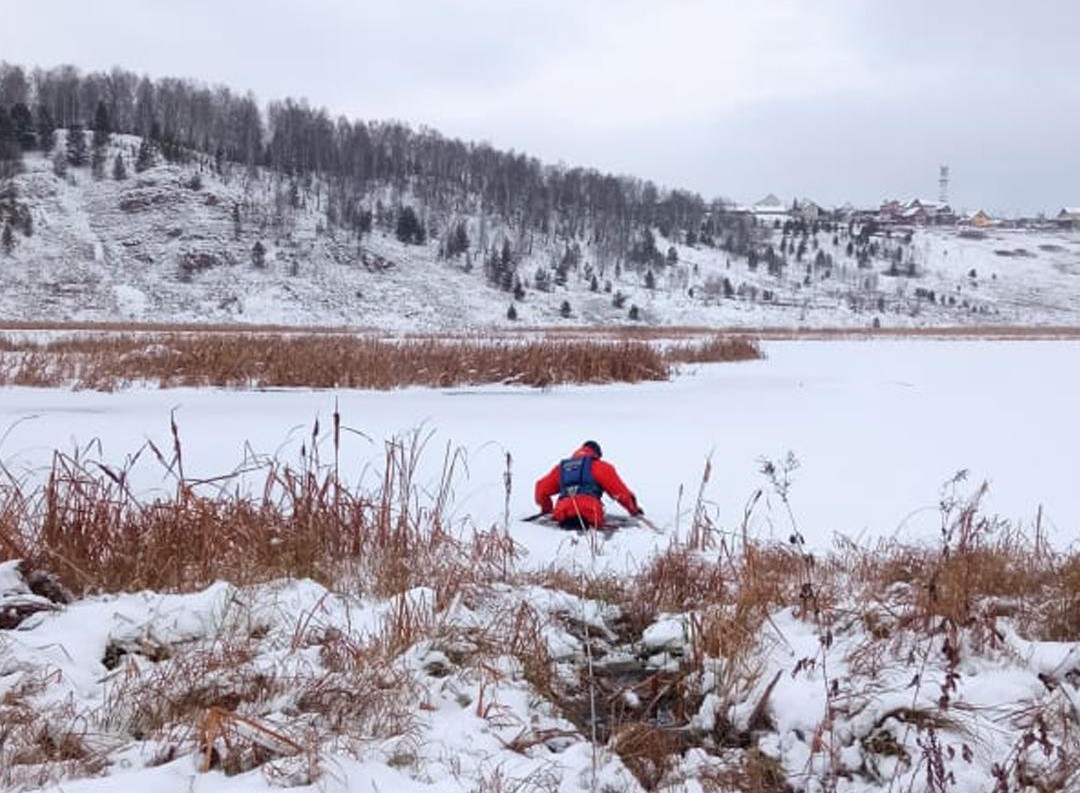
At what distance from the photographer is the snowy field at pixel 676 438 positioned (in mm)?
6469

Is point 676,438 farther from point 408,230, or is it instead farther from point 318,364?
point 408,230

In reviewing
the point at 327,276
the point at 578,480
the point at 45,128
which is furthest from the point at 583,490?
the point at 45,128

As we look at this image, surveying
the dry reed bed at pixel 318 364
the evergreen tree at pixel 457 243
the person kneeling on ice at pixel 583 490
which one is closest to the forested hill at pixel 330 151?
the evergreen tree at pixel 457 243

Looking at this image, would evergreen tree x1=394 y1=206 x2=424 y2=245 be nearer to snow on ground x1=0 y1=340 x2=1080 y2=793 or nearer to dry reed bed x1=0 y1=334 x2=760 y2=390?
dry reed bed x1=0 y1=334 x2=760 y2=390

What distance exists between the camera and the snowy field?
647cm

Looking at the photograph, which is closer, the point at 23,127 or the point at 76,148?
the point at 76,148

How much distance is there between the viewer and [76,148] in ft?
231

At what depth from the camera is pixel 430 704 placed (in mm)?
2633

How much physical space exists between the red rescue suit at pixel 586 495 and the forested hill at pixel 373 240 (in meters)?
54.6

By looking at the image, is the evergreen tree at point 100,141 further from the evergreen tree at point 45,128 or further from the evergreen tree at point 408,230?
the evergreen tree at point 408,230

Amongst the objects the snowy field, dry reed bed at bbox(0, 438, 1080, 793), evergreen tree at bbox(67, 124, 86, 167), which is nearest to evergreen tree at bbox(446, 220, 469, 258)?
evergreen tree at bbox(67, 124, 86, 167)

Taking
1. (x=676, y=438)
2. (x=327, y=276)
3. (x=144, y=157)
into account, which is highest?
(x=144, y=157)

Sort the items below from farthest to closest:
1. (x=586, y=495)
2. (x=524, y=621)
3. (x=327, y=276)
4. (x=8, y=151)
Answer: (x=8, y=151)
(x=327, y=276)
(x=586, y=495)
(x=524, y=621)

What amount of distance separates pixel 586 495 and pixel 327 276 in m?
61.5
